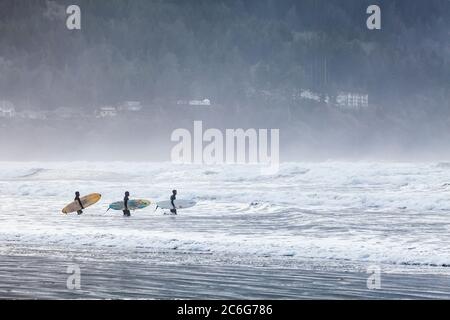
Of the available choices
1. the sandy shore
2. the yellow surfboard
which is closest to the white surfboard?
the yellow surfboard

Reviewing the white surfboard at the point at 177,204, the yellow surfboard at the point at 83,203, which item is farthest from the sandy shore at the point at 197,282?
the white surfboard at the point at 177,204

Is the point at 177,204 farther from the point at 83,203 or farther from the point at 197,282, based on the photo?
the point at 197,282

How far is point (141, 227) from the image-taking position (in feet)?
90.9

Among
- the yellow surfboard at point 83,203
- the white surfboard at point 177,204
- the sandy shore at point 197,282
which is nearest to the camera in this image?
the sandy shore at point 197,282

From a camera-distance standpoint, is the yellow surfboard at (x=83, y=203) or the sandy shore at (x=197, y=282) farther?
the yellow surfboard at (x=83, y=203)

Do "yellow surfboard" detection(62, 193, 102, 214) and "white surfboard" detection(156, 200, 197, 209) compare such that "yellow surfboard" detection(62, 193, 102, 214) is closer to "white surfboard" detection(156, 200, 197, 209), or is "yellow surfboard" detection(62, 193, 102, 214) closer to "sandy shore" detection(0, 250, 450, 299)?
"white surfboard" detection(156, 200, 197, 209)

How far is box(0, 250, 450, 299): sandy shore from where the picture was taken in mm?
13625

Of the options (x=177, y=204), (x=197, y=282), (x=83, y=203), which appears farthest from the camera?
(x=83, y=203)

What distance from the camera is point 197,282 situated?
15.1m

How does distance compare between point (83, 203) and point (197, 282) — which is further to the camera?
point (83, 203)

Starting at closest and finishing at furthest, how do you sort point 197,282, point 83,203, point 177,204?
1. point 197,282
2. point 177,204
3. point 83,203

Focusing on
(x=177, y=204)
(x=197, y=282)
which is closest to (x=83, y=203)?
(x=177, y=204)

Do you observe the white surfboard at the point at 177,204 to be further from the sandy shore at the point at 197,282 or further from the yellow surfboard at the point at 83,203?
the sandy shore at the point at 197,282

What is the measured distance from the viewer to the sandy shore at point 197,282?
13625mm
